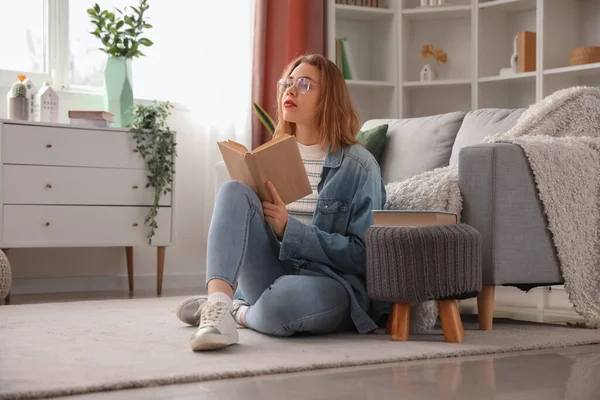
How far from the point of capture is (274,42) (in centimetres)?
436

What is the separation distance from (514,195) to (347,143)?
493 mm

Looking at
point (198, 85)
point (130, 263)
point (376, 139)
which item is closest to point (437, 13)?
point (198, 85)

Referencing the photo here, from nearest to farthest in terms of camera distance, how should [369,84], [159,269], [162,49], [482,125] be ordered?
[482,125], [159,269], [162,49], [369,84]

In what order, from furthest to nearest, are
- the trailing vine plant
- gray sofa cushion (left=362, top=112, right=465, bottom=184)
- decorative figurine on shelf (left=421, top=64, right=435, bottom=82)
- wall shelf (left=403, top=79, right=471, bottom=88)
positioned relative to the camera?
1. decorative figurine on shelf (left=421, top=64, right=435, bottom=82)
2. wall shelf (left=403, top=79, right=471, bottom=88)
3. the trailing vine plant
4. gray sofa cushion (left=362, top=112, right=465, bottom=184)

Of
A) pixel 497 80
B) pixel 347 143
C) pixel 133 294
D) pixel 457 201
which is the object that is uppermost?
pixel 497 80

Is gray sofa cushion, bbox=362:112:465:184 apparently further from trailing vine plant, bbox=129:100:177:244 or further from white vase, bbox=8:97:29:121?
white vase, bbox=8:97:29:121

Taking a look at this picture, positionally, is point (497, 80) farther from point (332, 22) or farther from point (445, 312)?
point (445, 312)

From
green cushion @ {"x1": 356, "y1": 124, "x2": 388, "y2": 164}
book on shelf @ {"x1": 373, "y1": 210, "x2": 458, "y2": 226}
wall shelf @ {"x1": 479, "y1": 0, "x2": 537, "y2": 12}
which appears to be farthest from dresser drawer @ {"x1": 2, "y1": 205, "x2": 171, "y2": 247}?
wall shelf @ {"x1": 479, "y1": 0, "x2": 537, "y2": 12}

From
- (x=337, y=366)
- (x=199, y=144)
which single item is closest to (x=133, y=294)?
(x=199, y=144)

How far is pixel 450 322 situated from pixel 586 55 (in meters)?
2.45

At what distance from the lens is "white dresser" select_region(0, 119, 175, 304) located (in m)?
3.35

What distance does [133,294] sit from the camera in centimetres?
368

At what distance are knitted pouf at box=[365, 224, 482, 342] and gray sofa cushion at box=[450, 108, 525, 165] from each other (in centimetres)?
87

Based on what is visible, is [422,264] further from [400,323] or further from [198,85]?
[198,85]
